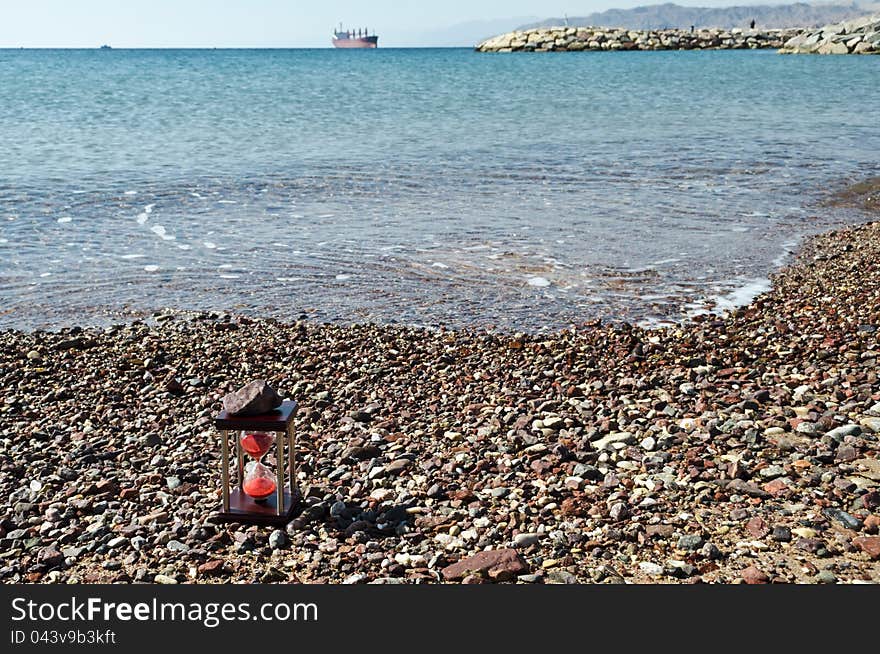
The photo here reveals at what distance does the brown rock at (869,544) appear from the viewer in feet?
16.0

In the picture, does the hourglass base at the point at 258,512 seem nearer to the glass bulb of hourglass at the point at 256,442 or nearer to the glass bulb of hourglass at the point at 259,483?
the glass bulb of hourglass at the point at 259,483

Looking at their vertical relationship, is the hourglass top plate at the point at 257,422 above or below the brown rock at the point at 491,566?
above

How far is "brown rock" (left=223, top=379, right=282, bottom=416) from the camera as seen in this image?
18.0 ft

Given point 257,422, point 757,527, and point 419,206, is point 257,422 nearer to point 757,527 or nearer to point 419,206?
point 757,527

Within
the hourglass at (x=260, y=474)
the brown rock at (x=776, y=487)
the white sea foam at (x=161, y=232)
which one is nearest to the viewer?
the hourglass at (x=260, y=474)

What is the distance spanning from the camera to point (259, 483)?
5.76m

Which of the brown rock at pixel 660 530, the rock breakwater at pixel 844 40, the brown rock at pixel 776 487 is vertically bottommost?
the brown rock at pixel 660 530

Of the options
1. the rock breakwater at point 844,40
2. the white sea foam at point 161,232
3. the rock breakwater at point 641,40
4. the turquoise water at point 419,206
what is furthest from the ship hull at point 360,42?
the white sea foam at point 161,232

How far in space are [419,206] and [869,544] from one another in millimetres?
14325

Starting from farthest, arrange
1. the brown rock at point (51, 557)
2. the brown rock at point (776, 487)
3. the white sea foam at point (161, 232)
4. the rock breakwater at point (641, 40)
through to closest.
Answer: the rock breakwater at point (641, 40), the white sea foam at point (161, 232), the brown rock at point (776, 487), the brown rock at point (51, 557)

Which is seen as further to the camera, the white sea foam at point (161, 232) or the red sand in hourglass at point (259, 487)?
the white sea foam at point (161, 232)

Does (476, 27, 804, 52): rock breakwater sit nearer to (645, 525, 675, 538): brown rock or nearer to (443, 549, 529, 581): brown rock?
(645, 525, 675, 538): brown rock

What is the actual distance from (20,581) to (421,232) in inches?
452

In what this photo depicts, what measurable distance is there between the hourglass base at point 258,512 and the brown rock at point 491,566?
118 cm
